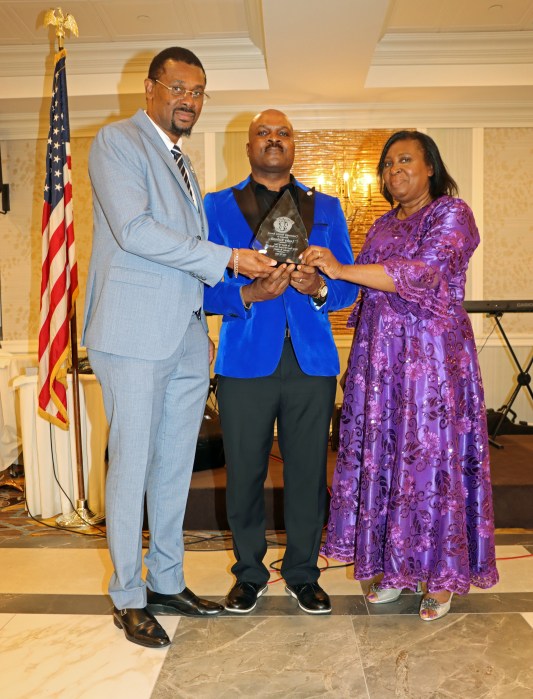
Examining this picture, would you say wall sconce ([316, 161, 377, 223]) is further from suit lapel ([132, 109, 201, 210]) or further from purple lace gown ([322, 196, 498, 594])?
suit lapel ([132, 109, 201, 210])

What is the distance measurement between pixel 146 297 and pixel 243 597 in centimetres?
113

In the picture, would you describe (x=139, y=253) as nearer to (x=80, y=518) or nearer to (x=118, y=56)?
(x=80, y=518)

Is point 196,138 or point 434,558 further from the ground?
point 196,138

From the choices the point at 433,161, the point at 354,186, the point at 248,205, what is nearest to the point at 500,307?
the point at 354,186

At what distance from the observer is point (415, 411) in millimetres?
2334

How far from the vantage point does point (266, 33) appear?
4.58 m

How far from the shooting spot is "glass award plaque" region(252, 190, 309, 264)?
7.20 feet

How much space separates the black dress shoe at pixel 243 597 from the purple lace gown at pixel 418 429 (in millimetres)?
303

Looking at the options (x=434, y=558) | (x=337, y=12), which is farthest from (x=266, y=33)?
(x=434, y=558)

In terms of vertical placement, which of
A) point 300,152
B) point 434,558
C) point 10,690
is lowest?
point 10,690

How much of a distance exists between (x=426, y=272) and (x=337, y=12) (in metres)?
2.77

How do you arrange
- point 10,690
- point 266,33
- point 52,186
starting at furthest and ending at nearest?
point 266,33 < point 52,186 < point 10,690

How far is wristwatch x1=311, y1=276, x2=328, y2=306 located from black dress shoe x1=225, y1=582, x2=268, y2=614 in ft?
3.47

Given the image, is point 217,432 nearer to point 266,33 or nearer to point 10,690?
point 10,690
